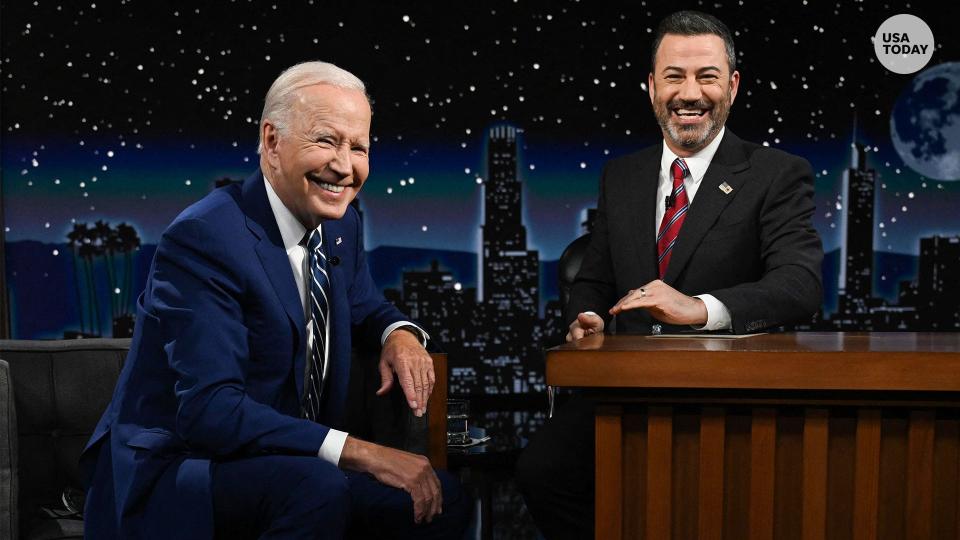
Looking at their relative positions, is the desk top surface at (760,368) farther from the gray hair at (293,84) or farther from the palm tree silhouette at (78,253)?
the palm tree silhouette at (78,253)

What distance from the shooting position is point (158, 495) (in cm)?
182

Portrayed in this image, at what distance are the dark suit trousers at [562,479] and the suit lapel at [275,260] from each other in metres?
0.73

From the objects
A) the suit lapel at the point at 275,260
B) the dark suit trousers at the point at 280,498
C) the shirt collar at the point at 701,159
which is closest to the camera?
the dark suit trousers at the point at 280,498

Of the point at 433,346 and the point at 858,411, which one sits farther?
the point at 433,346

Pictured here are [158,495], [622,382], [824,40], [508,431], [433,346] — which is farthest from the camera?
[824,40]

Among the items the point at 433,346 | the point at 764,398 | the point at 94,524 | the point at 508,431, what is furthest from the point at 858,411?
the point at 508,431

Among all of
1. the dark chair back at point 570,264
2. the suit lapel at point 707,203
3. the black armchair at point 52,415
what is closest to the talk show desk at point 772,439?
the suit lapel at point 707,203

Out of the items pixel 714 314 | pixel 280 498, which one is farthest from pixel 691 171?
pixel 280 498

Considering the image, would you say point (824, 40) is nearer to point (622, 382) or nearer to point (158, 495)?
point (622, 382)

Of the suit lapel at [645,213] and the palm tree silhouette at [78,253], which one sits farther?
the palm tree silhouette at [78,253]

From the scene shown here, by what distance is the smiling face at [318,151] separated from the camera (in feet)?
6.60

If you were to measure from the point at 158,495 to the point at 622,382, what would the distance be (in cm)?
94

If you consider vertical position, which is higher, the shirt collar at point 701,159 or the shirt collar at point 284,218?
the shirt collar at point 701,159

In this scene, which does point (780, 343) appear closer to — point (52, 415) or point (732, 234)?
point (732, 234)
